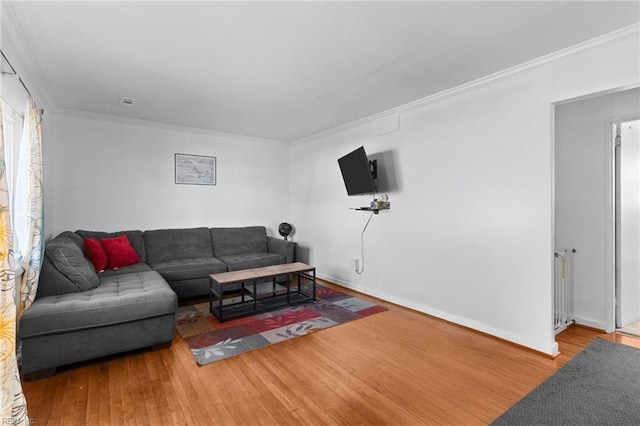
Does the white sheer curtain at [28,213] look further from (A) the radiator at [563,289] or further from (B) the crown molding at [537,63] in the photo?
(A) the radiator at [563,289]

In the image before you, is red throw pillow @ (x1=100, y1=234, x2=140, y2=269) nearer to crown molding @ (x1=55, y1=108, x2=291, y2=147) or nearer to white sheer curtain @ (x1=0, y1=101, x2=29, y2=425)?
crown molding @ (x1=55, y1=108, x2=291, y2=147)

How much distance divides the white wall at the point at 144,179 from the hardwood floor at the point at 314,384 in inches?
96.4

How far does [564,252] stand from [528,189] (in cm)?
132

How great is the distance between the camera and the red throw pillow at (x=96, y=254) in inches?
144

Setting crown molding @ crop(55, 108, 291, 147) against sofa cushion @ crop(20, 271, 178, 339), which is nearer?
sofa cushion @ crop(20, 271, 178, 339)

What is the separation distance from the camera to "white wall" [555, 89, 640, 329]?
126 inches

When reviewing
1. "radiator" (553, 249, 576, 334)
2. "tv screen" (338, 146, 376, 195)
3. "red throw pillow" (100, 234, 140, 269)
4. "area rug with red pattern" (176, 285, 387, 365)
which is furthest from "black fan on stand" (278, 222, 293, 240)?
"radiator" (553, 249, 576, 334)

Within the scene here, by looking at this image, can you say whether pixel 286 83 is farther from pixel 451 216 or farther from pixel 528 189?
pixel 528 189

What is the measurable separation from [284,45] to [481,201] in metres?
2.34

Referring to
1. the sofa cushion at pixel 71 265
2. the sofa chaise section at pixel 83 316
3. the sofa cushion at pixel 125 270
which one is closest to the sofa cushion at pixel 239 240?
the sofa cushion at pixel 125 270

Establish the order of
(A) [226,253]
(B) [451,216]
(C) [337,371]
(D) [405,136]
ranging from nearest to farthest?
1. (C) [337,371]
2. (B) [451,216]
3. (D) [405,136]
4. (A) [226,253]

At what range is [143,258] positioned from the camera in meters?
4.41

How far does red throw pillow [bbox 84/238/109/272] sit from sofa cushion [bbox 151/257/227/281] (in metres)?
0.57

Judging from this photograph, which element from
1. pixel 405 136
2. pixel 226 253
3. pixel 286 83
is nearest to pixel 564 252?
pixel 405 136
